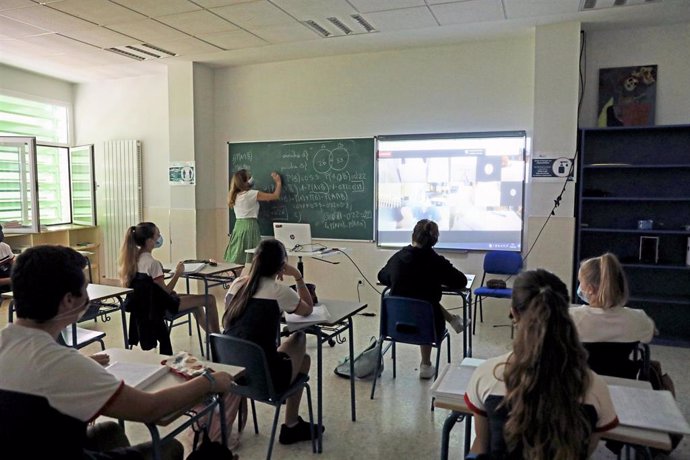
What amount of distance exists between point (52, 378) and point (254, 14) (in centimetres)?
374

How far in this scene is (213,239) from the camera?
640 cm

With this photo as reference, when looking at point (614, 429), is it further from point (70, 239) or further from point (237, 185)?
point (70, 239)

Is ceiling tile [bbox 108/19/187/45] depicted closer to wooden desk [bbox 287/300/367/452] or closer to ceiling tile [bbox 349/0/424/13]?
ceiling tile [bbox 349/0/424/13]

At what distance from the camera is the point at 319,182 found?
5.79 meters

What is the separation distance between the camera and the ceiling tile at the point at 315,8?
156 inches

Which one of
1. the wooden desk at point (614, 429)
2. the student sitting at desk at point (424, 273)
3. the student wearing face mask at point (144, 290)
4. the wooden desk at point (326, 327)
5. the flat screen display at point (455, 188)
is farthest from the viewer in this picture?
the flat screen display at point (455, 188)

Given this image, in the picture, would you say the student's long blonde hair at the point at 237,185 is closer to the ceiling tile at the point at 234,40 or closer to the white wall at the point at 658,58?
the ceiling tile at the point at 234,40

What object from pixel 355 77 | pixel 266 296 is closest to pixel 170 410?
pixel 266 296

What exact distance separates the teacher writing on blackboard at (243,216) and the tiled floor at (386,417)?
1.44 m

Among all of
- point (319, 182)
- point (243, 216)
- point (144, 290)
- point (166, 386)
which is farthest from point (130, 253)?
point (319, 182)

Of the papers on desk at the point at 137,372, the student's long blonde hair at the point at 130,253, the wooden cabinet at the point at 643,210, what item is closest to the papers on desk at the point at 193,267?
the student's long blonde hair at the point at 130,253

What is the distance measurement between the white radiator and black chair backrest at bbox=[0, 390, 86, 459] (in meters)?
5.91

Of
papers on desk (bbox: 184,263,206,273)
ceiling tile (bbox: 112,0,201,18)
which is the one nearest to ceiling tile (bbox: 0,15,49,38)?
ceiling tile (bbox: 112,0,201,18)

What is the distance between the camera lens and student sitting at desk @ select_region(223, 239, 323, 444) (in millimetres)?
2312
